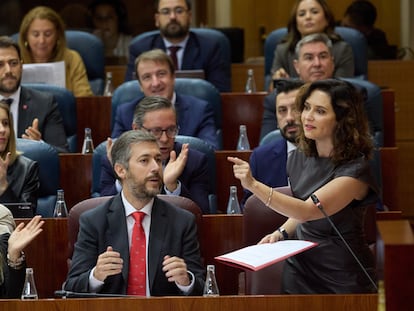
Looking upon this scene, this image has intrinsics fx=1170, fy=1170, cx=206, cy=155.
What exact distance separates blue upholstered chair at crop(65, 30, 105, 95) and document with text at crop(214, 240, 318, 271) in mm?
3128

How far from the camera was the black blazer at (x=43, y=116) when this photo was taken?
17.7 ft

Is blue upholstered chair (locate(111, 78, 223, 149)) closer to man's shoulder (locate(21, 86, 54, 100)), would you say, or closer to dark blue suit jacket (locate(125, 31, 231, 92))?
man's shoulder (locate(21, 86, 54, 100))

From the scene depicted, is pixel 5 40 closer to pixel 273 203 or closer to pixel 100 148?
pixel 100 148

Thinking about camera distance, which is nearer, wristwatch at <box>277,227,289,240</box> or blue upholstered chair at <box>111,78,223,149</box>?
Result: wristwatch at <box>277,227,289,240</box>

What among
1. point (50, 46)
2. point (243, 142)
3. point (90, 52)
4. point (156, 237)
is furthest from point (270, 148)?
point (90, 52)

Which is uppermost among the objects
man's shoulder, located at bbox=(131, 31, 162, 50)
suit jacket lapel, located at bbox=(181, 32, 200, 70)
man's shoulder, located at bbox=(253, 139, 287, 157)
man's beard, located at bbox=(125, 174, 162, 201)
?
man's shoulder, located at bbox=(131, 31, 162, 50)

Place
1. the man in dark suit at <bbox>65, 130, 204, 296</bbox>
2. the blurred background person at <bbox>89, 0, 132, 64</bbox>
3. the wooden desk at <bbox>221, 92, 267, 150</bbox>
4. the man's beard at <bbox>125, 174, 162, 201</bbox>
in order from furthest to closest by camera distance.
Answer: the blurred background person at <bbox>89, 0, 132, 64</bbox>
the wooden desk at <bbox>221, 92, 267, 150</bbox>
the man's beard at <bbox>125, 174, 162, 201</bbox>
the man in dark suit at <bbox>65, 130, 204, 296</bbox>

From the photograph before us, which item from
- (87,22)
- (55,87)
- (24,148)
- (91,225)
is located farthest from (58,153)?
(87,22)

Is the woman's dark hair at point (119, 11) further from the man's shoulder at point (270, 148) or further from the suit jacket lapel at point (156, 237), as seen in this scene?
the suit jacket lapel at point (156, 237)

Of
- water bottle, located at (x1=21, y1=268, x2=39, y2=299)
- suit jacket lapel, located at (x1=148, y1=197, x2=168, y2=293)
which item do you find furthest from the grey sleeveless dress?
water bottle, located at (x1=21, y1=268, x2=39, y2=299)

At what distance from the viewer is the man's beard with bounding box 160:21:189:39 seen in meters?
6.25

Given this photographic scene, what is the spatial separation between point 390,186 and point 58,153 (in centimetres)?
143

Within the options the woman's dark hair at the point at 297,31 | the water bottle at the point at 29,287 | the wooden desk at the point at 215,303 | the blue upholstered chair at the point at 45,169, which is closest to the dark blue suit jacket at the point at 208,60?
the woman's dark hair at the point at 297,31

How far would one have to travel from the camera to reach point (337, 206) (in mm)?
3631
